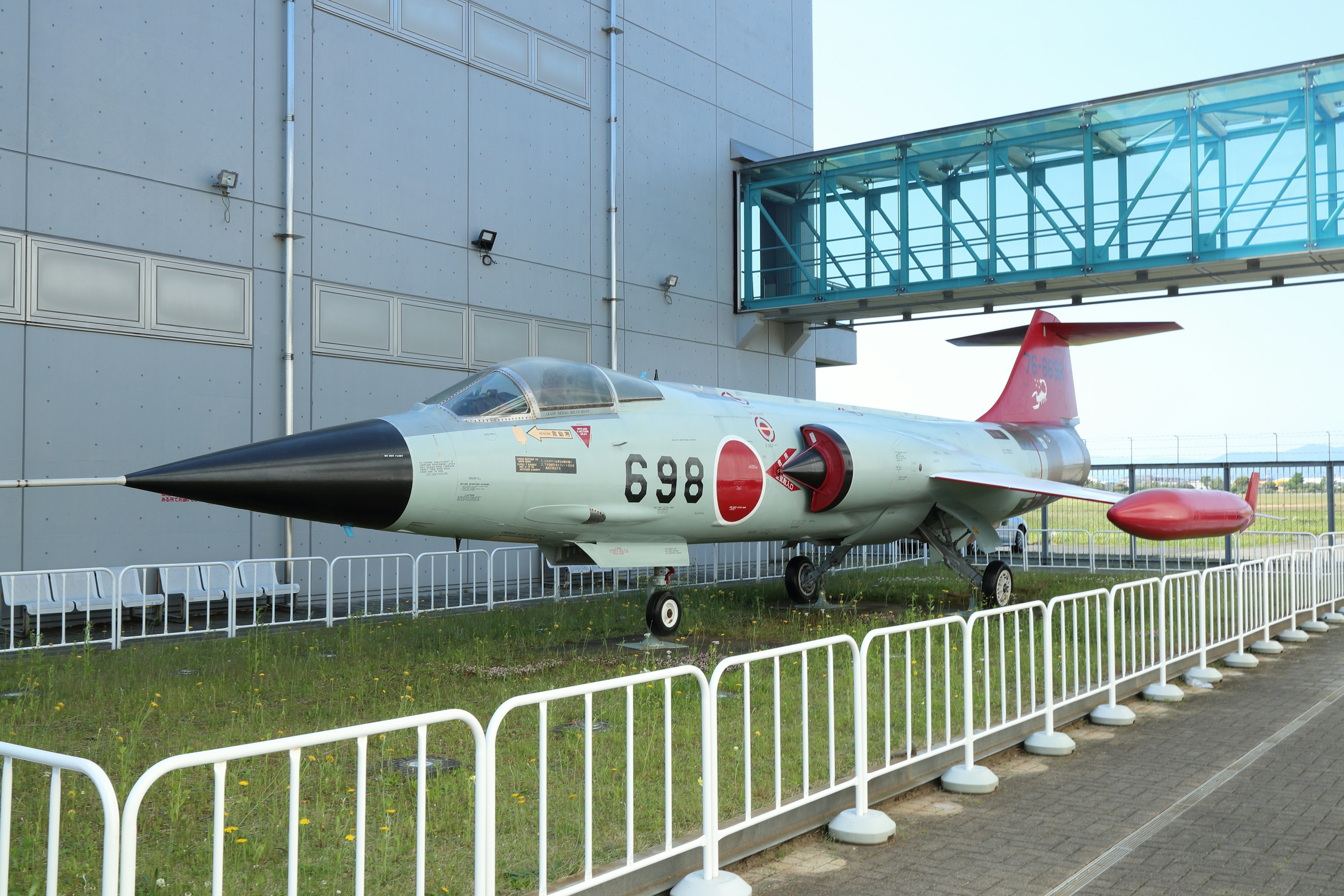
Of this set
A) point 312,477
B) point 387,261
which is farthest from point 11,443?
point 312,477

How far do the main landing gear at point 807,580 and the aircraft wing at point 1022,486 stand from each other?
180cm

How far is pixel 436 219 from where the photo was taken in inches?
600

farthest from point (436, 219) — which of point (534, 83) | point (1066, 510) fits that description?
point (1066, 510)

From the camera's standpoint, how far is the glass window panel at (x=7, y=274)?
10.9 metres

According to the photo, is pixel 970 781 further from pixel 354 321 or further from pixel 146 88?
pixel 146 88

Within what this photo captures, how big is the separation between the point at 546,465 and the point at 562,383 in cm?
78

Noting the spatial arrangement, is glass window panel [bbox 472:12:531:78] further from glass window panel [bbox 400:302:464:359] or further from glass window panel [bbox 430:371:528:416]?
glass window panel [bbox 430:371:528:416]

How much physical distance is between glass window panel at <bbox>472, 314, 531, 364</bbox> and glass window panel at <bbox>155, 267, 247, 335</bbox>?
3789 millimetres

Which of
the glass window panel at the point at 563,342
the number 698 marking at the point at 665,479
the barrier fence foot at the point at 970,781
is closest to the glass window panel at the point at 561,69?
the glass window panel at the point at 563,342

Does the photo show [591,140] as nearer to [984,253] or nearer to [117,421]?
[984,253]

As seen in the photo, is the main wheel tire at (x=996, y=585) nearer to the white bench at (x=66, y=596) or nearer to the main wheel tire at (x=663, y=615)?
the main wheel tire at (x=663, y=615)

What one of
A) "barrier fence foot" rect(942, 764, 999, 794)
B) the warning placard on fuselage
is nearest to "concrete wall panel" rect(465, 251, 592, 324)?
the warning placard on fuselage

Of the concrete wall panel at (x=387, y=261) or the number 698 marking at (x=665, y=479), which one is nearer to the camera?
the number 698 marking at (x=665, y=479)

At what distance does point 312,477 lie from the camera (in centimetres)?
672
